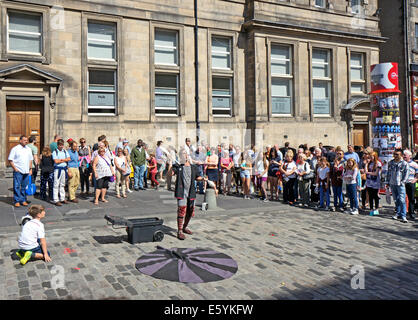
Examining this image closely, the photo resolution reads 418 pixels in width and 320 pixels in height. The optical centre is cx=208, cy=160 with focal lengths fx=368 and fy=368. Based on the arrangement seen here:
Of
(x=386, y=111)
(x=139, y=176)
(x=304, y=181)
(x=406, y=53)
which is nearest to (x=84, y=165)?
(x=139, y=176)

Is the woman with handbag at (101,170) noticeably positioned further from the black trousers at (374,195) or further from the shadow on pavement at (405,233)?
the black trousers at (374,195)

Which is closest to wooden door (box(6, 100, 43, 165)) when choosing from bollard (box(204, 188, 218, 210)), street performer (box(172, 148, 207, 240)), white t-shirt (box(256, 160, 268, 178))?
bollard (box(204, 188, 218, 210))

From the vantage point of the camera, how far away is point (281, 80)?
845 inches

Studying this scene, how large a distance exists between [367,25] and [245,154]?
54.0ft

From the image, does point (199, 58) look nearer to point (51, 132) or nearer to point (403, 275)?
point (51, 132)

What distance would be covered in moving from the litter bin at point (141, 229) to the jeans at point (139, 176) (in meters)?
6.69

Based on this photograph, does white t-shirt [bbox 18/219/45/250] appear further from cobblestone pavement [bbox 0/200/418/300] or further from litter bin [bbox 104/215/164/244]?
litter bin [bbox 104/215/164/244]

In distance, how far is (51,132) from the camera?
15.7 m

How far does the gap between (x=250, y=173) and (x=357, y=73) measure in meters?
15.1

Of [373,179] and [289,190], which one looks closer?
[373,179]

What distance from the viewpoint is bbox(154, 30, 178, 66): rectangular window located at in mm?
18594

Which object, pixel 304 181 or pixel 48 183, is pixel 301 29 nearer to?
pixel 304 181

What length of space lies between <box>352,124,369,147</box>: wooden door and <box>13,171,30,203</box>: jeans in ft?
64.6

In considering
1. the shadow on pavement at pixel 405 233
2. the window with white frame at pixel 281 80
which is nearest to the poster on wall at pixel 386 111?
the shadow on pavement at pixel 405 233
